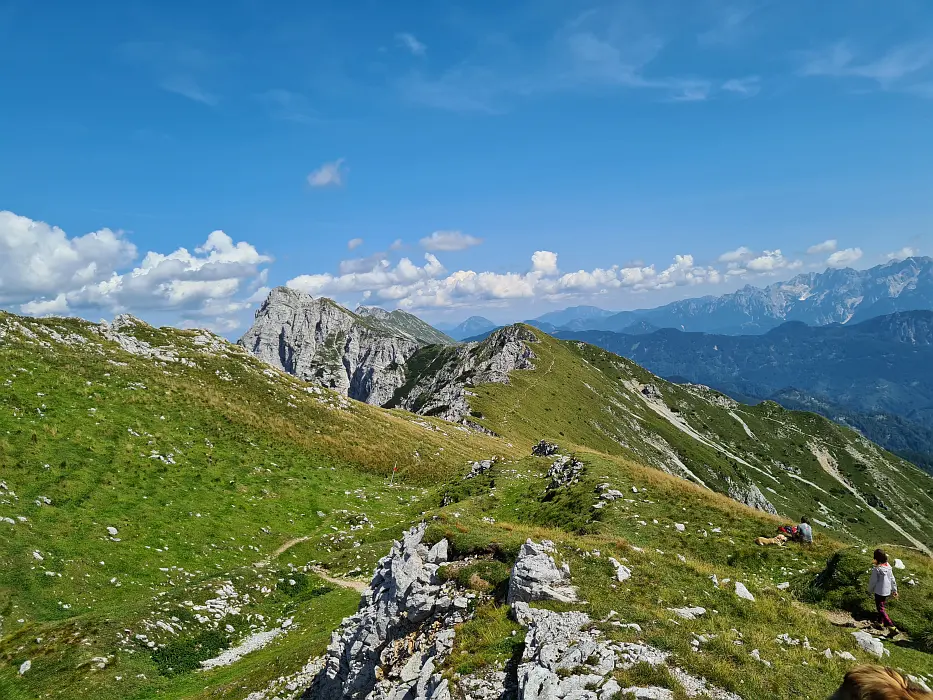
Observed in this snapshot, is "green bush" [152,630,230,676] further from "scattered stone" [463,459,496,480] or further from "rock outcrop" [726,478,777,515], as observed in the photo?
"rock outcrop" [726,478,777,515]

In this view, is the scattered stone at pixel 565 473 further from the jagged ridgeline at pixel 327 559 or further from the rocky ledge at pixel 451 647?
the rocky ledge at pixel 451 647

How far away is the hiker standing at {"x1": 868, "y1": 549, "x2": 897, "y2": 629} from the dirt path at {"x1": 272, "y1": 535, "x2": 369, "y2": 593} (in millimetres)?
23111

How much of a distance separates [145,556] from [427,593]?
2177 centimetres

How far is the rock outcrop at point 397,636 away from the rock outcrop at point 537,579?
1.99 metres

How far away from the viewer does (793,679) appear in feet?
35.3

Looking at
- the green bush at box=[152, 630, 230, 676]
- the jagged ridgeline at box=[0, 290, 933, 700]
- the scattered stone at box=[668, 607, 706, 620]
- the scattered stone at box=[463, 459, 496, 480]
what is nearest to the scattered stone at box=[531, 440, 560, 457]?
the jagged ridgeline at box=[0, 290, 933, 700]

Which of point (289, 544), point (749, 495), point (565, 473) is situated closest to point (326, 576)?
point (289, 544)

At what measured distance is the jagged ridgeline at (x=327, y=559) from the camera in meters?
12.5

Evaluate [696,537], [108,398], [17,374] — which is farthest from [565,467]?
[17,374]

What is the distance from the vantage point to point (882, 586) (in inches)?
597

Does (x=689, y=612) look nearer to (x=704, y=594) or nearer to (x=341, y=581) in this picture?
(x=704, y=594)

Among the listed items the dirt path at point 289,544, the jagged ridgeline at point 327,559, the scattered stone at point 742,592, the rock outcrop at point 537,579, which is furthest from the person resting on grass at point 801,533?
the dirt path at point 289,544

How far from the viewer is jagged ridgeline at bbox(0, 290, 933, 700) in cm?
1248

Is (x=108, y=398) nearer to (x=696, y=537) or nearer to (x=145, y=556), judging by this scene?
(x=145, y=556)
